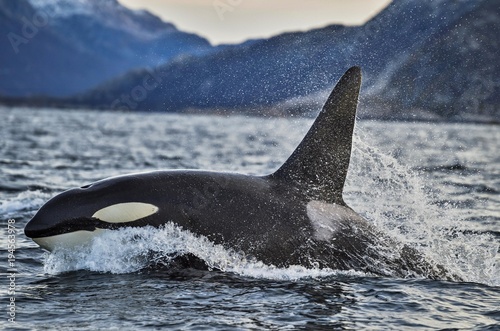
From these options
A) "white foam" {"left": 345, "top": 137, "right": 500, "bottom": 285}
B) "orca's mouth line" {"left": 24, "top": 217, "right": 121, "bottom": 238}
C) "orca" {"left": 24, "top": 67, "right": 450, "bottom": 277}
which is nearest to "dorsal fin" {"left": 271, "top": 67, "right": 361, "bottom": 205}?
"orca" {"left": 24, "top": 67, "right": 450, "bottom": 277}

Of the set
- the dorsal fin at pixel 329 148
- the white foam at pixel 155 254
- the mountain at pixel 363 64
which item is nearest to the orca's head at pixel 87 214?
the white foam at pixel 155 254

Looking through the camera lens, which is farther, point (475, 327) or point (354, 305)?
point (354, 305)

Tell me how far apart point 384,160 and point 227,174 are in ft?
10.1

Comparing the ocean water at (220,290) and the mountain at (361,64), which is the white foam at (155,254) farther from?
the mountain at (361,64)

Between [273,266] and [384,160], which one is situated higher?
[384,160]

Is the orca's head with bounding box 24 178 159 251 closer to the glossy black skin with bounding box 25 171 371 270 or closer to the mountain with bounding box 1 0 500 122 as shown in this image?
the glossy black skin with bounding box 25 171 371 270

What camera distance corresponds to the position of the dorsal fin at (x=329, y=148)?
11.7 metres

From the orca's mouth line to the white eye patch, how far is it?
0.31 feet

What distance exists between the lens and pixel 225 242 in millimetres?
11289

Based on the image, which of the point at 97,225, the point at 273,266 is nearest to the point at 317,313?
the point at 273,266

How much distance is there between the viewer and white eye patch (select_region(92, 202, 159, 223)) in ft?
36.5

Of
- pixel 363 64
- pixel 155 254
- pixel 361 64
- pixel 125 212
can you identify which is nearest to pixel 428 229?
pixel 155 254

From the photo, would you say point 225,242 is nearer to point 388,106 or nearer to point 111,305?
point 111,305

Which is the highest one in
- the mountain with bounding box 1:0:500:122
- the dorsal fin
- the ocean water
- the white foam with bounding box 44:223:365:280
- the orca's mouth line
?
the mountain with bounding box 1:0:500:122
